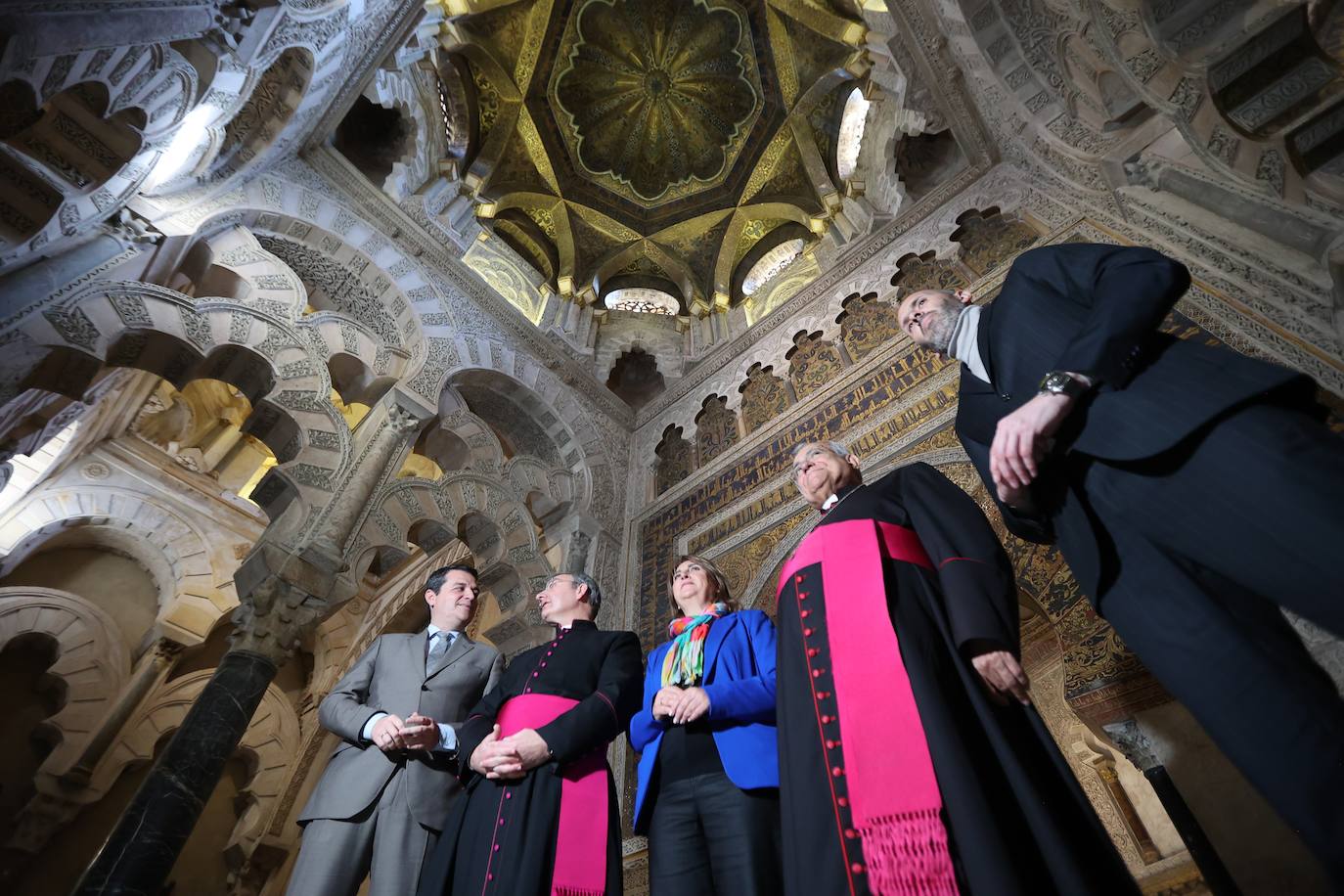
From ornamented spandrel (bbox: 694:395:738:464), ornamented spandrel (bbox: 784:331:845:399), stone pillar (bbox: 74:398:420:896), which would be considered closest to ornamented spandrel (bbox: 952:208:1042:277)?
ornamented spandrel (bbox: 784:331:845:399)

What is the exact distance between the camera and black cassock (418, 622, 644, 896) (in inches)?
69.3

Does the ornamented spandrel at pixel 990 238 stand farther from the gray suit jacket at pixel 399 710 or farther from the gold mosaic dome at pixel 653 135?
the gray suit jacket at pixel 399 710

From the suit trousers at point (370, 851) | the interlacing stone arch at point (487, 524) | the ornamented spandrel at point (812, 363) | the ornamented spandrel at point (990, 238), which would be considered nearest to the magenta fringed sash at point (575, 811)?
the suit trousers at point (370, 851)

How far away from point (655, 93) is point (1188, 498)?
9.04 meters

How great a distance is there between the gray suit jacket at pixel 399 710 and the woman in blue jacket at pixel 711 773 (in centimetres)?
75

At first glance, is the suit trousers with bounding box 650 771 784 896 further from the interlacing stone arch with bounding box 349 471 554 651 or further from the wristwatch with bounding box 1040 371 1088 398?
the interlacing stone arch with bounding box 349 471 554 651

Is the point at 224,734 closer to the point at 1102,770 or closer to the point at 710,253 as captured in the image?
the point at 1102,770

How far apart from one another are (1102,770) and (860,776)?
562 cm

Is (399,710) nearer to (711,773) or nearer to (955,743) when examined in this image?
(711,773)

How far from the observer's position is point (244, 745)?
7.61 metres

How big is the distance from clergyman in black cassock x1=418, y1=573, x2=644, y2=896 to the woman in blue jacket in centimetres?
13

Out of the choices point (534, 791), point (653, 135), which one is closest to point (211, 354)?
point (534, 791)

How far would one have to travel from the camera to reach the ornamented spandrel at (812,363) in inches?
232

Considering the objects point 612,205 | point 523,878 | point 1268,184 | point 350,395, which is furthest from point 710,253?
point 523,878
